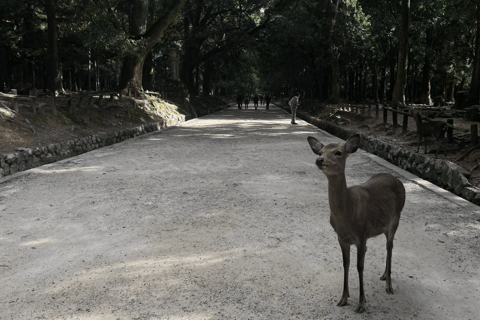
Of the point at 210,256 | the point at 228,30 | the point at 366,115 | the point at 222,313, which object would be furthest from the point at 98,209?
the point at 228,30

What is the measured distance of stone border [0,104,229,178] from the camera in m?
8.70

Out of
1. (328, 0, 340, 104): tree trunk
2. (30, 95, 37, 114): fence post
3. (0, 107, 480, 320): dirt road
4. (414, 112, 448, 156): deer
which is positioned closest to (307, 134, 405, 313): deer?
(0, 107, 480, 320): dirt road

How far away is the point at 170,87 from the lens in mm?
30859

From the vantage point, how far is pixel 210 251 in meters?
4.50

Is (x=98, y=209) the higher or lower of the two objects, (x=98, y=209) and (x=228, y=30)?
the lower

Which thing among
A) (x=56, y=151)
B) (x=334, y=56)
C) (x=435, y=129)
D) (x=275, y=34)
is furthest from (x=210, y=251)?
(x=275, y=34)

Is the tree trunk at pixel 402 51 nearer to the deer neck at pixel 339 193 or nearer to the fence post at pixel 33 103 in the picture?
the fence post at pixel 33 103

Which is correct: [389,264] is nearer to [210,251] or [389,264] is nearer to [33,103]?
[210,251]

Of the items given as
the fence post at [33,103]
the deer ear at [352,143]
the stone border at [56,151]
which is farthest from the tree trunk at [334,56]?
the deer ear at [352,143]

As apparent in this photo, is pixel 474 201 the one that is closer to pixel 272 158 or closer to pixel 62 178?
pixel 272 158

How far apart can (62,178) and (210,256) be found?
5.13 m

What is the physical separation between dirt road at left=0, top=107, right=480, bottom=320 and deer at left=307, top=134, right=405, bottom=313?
0.51 meters

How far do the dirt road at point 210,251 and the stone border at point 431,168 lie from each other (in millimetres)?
410

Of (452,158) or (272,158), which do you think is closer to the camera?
(452,158)
